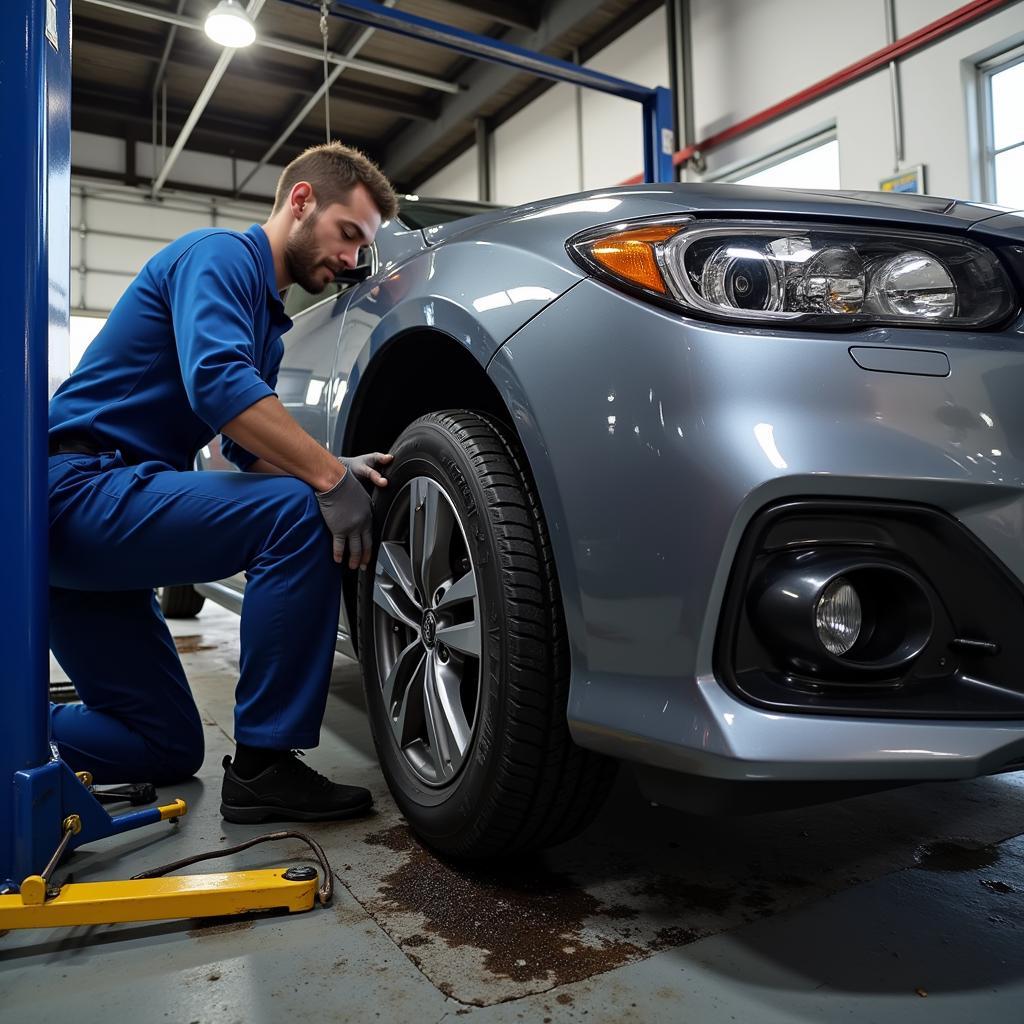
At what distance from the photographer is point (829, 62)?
5.36 m

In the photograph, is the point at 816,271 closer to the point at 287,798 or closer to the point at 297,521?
the point at 297,521

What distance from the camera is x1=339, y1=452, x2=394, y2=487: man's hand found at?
1.44 metres

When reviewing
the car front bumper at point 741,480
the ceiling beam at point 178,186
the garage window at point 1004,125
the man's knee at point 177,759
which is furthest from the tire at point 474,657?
the ceiling beam at point 178,186

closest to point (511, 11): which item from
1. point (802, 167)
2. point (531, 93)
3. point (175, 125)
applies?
point (531, 93)

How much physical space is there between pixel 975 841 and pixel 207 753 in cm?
150

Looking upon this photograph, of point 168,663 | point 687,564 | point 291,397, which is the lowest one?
point 168,663

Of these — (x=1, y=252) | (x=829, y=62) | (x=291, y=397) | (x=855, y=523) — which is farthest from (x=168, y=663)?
(x=829, y=62)

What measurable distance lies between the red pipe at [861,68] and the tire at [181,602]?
2.77 m

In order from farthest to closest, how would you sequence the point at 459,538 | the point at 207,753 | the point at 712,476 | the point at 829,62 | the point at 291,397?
the point at 829,62 < the point at 291,397 < the point at 207,753 < the point at 459,538 < the point at 712,476

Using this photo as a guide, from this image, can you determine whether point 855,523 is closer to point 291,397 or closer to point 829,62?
point 291,397

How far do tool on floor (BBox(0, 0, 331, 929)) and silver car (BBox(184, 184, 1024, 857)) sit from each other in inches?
13.5

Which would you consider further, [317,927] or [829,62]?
[829,62]

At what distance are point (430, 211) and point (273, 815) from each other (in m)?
1.38

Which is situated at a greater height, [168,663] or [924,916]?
[168,663]
